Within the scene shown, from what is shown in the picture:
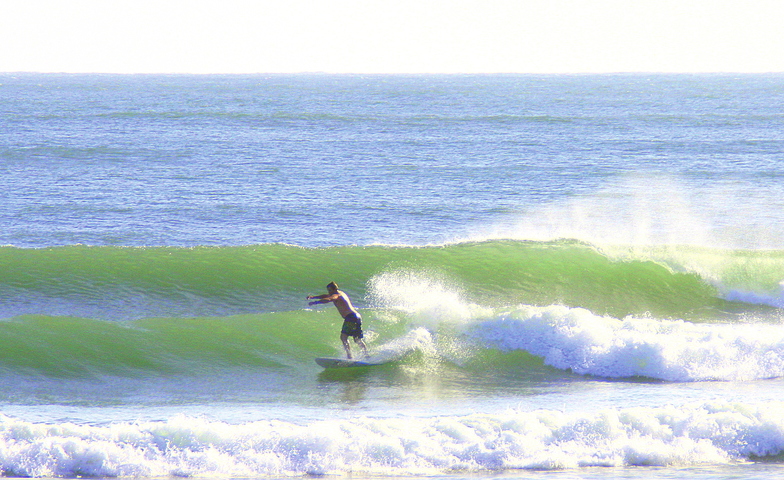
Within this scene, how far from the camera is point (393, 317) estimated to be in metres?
13.7

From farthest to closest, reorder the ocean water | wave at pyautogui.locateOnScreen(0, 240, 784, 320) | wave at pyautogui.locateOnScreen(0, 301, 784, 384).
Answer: wave at pyautogui.locateOnScreen(0, 240, 784, 320)
wave at pyautogui.locateOnScreen(0, 301, 784, 384)
the ocean water

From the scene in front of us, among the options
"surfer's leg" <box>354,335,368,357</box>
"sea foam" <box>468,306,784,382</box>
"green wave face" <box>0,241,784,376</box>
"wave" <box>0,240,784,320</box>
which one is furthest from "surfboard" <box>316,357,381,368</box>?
"wave" <box>0,240,784,320</box>

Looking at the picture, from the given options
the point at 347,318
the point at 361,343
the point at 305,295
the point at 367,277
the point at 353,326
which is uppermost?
the point at 347,318

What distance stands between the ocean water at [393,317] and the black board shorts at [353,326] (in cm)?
64

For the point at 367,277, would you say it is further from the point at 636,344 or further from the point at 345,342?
the point at 636,344

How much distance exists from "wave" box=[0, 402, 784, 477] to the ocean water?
0.03 m

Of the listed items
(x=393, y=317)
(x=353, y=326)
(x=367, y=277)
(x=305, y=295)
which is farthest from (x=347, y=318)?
(x=367, y=277)

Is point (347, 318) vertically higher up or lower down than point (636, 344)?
higher up

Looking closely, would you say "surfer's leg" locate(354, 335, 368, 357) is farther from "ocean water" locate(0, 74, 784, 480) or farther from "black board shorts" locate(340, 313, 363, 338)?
"ocean water" locate(0, 74, 784, 480)

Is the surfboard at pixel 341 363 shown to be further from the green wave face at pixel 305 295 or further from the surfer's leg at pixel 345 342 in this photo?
the green wave face at pixel 305 295

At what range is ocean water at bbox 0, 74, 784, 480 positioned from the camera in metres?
8.18

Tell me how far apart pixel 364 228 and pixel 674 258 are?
8686 mm

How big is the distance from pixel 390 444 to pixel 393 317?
562cm

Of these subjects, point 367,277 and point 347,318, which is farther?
point 367,277
